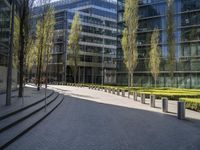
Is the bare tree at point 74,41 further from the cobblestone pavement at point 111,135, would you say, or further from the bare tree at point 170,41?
the cobblestone pavement at point 111,135

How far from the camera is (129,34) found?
49312mm

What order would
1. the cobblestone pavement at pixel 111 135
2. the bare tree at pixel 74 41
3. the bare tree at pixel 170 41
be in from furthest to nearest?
the bare tree at pixel 74 41 → the bare tree at pixel 170 41 → the cobblestone pavement at pixel 111 135

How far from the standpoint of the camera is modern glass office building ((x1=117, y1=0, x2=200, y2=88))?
54469 millimetres

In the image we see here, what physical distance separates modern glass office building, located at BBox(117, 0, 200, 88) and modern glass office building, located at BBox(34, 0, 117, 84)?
22.1 m

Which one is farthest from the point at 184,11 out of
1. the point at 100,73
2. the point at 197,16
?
the point at 100,73

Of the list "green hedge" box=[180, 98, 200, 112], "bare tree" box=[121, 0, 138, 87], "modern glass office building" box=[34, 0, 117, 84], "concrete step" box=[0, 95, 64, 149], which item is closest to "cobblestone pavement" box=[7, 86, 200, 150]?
"concrete step" box=[0, 95, 64, 149]

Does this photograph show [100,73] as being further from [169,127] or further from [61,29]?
[169,127]

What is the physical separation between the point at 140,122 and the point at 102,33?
83520 mm

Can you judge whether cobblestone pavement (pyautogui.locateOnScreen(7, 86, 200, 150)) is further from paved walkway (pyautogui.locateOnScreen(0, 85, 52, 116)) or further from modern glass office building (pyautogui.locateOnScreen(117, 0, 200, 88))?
modern glass office building (pyautogui.locateOnScreen(117, 0, 200, 88))

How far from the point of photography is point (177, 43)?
57.6 m

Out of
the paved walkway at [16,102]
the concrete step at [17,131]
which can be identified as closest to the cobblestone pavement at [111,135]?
the concrete step at [17,131]

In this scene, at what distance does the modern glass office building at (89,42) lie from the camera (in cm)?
8856

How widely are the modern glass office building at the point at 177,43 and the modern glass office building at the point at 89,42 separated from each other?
871 inches

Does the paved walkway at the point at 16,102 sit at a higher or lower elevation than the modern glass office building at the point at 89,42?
lower
